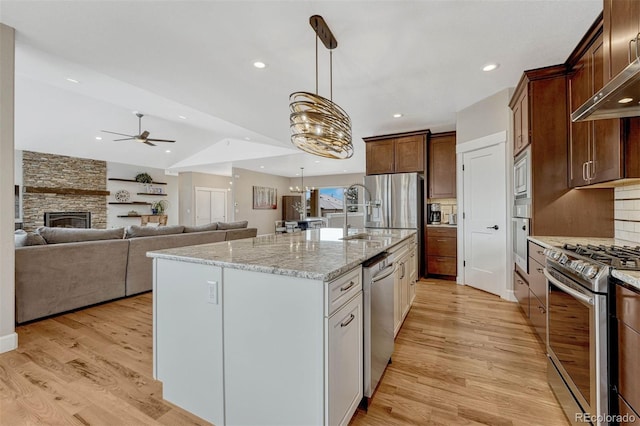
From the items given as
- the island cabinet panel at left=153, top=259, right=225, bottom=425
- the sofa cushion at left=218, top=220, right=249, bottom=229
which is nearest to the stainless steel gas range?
the island cabinet panel at left=153, top=259, right=225, bottom=425

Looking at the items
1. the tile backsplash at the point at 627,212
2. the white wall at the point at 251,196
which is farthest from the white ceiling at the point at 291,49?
the white wall at the point at 251,196

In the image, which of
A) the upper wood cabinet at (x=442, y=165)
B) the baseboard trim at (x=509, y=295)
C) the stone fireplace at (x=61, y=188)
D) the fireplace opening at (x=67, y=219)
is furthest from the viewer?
the fireplace opening at (x=67, y=219)

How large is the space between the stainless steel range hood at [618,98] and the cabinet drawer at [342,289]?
1.42 m

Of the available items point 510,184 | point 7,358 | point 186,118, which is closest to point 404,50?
point 510,184

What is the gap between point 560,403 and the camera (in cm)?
157

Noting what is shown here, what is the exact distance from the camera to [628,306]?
1062mm

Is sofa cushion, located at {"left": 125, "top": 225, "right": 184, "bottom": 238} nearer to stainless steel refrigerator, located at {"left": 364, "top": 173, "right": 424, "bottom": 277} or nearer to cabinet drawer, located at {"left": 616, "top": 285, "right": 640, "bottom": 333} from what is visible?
stainless steel refrigerator, located at {"left": 364, "top": 173, "right": 424, "bottom": 277}

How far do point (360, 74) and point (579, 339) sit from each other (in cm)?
277

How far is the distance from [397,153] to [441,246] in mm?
1791

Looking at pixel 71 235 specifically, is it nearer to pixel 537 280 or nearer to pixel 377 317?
pixel 377 317

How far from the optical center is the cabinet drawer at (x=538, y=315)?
203 centimetres

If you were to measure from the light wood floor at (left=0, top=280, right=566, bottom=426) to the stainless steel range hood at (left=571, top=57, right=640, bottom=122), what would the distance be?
169cm

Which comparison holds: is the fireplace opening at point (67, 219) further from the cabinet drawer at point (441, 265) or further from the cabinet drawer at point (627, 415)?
the cabinet drawer at point (627, 415)

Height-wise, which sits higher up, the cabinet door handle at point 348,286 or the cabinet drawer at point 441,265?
the cabinet door handle at point 348,286
